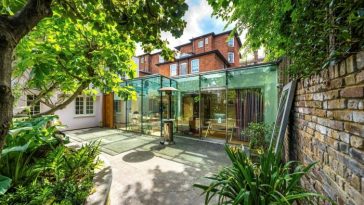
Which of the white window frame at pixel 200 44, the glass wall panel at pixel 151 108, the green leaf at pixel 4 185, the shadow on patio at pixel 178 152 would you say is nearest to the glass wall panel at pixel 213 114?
the shadow on patio at pixel 178 152

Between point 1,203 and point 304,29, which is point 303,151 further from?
point 1,203

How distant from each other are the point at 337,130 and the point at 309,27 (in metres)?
1.03

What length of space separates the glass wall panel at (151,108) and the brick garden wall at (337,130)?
705 cm

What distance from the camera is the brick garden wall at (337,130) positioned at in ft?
3.70

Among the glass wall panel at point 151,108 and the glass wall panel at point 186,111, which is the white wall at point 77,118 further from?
the glass wall panel at point 186,111

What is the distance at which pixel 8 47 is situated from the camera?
2.66 feet

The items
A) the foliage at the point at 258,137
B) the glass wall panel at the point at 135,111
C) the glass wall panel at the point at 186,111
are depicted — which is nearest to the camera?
the foliage at the point at 258,137

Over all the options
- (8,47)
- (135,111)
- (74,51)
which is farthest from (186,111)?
(8,47)

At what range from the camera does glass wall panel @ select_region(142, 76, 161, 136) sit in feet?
27.9

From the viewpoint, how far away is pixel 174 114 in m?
8.52

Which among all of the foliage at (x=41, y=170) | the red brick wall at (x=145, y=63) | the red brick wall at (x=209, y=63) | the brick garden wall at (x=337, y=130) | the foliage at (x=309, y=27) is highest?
the red brick wall at (x=145, y=63)

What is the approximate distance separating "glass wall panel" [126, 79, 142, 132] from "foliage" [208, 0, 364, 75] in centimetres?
679

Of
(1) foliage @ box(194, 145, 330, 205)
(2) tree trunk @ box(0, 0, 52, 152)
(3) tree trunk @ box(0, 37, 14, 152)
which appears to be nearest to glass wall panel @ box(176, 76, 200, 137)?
(1) foliage @ box(194, 145, 330, 205)

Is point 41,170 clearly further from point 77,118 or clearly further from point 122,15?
point 77,118
